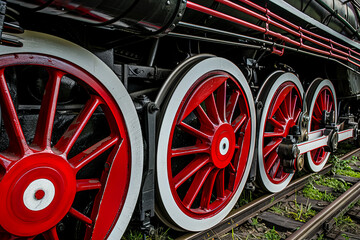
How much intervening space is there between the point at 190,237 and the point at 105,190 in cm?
66

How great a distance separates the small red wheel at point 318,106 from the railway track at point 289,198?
39 cm

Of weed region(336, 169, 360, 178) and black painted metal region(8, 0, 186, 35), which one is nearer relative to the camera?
black painted metal region(8, 0, 186, 35)

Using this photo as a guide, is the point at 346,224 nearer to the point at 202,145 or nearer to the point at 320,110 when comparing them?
the point at 202,145

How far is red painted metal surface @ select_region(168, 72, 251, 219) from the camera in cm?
160

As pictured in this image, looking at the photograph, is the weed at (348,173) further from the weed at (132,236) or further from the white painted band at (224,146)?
the weed at (132,236)

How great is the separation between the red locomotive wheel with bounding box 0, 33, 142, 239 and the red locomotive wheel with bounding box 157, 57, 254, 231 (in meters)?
0.25

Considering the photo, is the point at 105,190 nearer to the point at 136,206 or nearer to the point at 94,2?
the point at 136,206

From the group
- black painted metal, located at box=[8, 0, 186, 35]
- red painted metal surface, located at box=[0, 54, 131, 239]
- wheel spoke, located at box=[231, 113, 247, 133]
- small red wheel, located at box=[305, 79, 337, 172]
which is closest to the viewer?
black painted metal, located at box=[8, 0, 186, 35]

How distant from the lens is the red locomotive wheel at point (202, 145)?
147 centimetres

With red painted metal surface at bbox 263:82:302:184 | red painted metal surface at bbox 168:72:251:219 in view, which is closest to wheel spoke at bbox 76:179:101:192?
red painted metal surface at bbox 168:72:251:219

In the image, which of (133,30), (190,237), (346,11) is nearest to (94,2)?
(133,30)

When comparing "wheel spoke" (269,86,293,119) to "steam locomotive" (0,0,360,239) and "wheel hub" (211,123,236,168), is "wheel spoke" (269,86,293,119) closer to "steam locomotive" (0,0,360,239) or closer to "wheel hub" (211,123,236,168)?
"steam locomotive" (0,0,360,239)

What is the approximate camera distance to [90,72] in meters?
1.11

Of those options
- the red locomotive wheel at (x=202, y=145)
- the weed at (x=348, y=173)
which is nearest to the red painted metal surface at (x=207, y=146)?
the red locomotive wheel at (x=202, y=145)
